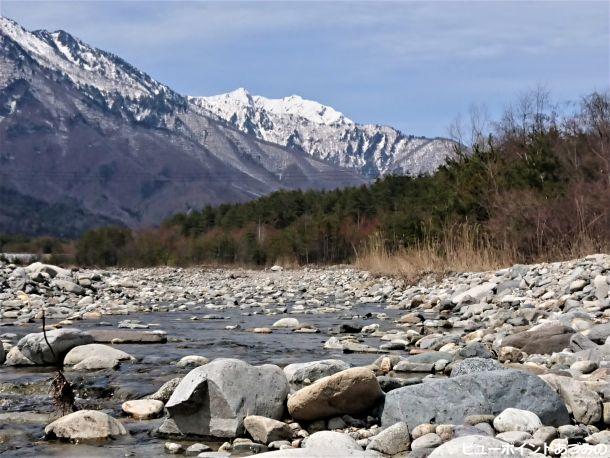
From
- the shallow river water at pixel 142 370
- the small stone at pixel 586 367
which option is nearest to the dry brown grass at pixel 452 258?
the shallow river water at pixel 142 370

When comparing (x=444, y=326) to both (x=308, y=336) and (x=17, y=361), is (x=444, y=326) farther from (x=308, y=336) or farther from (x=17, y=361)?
(x=17, y=361)

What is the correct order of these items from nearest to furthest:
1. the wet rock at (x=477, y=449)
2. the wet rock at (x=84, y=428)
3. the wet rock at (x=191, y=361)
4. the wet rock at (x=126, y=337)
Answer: the wet rock at (x=477, y=449), the wet rock at (x=84, y=428), the wet rock at (x=191, y=361), the wet rock at (x=126, y=337)

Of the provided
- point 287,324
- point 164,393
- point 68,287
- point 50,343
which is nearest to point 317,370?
point 164,393

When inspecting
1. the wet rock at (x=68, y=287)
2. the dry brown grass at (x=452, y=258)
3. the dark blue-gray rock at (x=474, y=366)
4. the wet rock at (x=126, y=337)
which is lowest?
the wet rock at (x=126, y=337)

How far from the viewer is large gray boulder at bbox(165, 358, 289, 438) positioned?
14.3ft

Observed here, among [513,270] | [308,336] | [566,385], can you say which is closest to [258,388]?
[566,385]

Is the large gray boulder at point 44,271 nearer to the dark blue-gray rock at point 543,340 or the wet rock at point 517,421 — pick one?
the dark blue-gray rock at point 543,340

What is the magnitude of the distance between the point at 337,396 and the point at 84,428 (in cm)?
152

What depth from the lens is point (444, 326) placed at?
986 centimetres

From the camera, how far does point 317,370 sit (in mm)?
5402

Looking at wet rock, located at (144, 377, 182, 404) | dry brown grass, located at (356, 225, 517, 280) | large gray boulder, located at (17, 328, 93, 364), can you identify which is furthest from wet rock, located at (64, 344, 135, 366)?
dry brown grass, located at (356, 225, 517, 280)

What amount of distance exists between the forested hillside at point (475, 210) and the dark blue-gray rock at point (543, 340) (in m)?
7.94

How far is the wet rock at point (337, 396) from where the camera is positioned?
4.41 metres

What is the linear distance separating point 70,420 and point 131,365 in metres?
2.60
